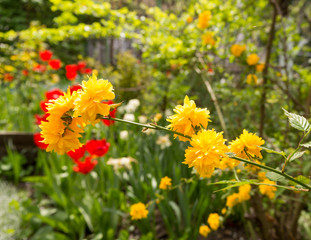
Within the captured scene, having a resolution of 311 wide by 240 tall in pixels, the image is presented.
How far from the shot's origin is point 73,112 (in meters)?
0.52

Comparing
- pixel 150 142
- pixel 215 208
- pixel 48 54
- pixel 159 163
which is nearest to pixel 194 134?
pixel 215 208

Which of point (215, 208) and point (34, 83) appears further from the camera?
point (34, 83)

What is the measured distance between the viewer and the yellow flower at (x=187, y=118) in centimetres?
52

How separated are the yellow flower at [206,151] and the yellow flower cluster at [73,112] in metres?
0.17

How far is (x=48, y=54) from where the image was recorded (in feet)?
9.97

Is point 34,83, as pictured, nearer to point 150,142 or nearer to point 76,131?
point 150,142

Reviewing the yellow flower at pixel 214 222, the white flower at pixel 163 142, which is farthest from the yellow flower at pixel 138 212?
the white flower at pixel 163 142

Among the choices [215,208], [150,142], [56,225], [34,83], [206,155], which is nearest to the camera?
[206,155]

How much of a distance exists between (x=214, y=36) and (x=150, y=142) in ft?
2.81

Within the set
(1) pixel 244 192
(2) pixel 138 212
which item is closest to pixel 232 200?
(1) pixel 244 192

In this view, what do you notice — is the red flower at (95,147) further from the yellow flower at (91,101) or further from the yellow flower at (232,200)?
the yellow flower at (91,101)

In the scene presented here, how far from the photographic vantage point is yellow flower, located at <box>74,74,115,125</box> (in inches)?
18.9

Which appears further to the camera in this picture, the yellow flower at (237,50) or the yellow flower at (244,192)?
the yellow flower at (237,50)

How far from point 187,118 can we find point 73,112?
0.22 metres
